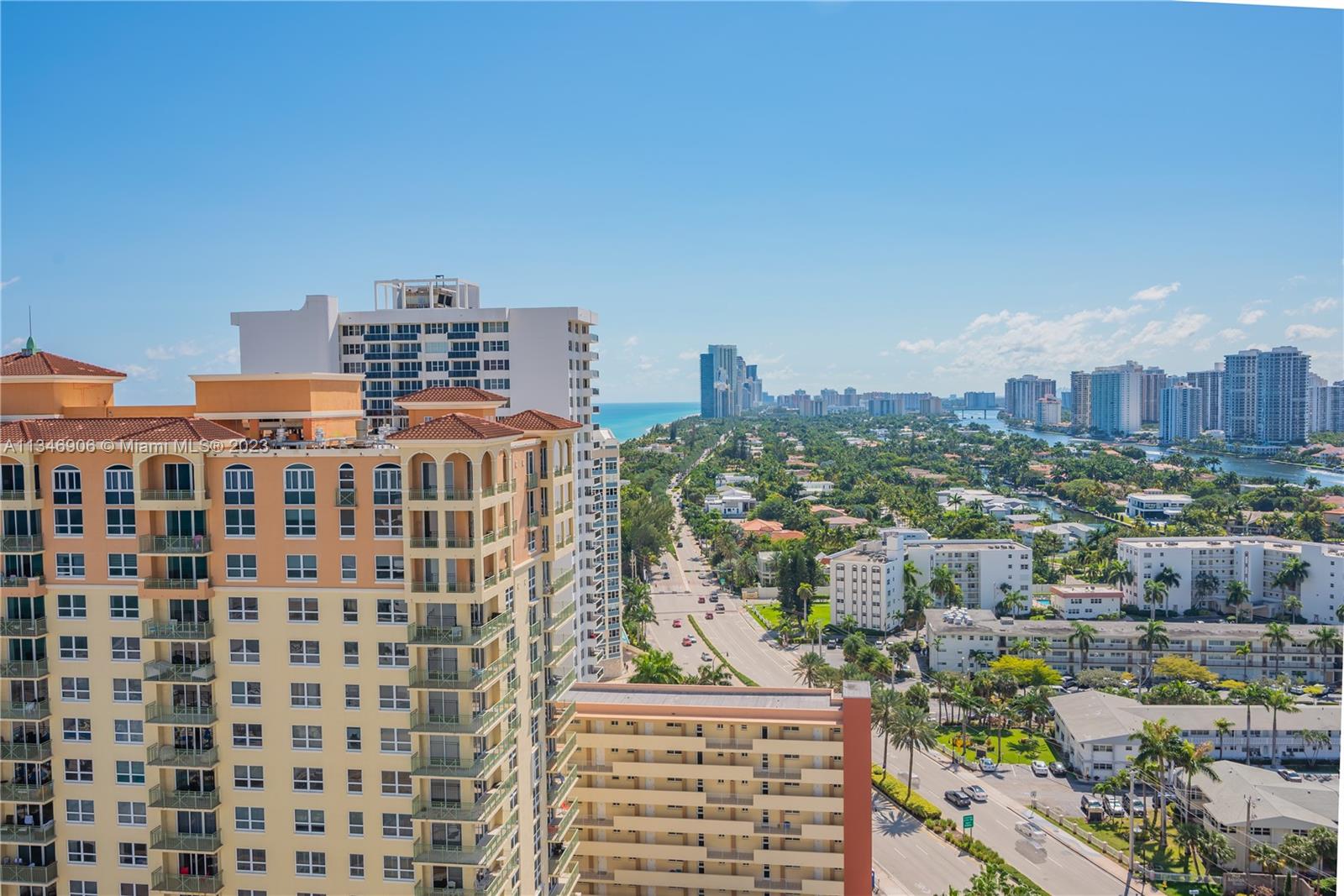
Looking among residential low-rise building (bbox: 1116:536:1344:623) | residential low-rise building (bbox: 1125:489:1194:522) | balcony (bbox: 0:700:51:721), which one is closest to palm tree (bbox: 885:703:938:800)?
balcony (bbox: 0:700:51:721)

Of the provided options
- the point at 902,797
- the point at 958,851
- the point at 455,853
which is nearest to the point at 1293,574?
the point at 902,797

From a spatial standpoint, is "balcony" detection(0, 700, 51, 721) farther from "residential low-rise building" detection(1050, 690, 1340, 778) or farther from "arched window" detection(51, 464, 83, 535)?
"residential low-rise building" detection(1050, 690, 1340, 778)

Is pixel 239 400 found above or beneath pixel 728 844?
above

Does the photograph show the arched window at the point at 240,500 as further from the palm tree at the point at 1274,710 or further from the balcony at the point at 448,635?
the palm tree at the point at 1274,710

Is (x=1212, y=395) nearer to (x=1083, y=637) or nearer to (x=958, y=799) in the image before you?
(x=1083, y=637)

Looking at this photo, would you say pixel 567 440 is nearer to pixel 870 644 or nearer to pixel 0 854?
pixel 0 854

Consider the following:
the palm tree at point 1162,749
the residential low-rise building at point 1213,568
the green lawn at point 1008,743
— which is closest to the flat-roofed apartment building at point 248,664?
the palm tree at point 1162,749

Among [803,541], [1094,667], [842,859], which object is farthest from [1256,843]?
[803,541]
